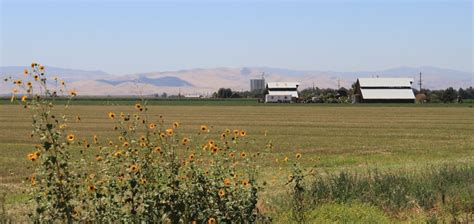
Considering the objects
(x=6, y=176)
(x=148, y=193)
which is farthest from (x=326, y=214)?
(x=6, y=176)

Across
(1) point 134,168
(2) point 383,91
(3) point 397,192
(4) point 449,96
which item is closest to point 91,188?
(1) point 134,168

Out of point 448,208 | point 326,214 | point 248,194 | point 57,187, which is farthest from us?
point 448,208

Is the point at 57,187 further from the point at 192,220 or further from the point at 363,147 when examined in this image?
the point at 363,147

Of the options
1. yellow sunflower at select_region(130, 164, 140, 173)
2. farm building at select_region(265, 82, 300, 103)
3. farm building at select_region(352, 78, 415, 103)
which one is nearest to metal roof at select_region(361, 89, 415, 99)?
farm building at select_region(352, 78, 415, 103)

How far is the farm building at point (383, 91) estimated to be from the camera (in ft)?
458

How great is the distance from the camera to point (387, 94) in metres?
142

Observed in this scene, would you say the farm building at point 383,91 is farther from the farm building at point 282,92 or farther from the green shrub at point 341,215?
the green shrub at point 341,215

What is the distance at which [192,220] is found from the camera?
6734 mm

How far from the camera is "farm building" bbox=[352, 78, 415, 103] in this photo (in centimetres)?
13975

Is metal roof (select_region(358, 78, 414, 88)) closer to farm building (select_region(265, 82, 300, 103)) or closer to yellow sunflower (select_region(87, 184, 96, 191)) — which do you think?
farm building (select_region(265, 82, 300, 103))

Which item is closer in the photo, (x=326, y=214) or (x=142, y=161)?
(x=142, y=161)

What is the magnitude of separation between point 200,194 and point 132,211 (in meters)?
0.81

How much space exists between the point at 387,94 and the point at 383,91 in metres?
2.19

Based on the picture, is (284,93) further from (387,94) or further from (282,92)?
(387,94)
